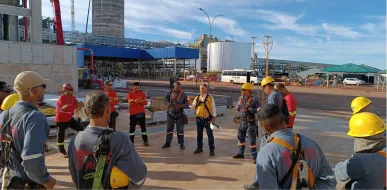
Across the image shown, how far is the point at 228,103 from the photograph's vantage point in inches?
599

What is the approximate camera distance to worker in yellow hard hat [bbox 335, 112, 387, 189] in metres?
2.28

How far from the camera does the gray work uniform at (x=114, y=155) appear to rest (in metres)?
2.07

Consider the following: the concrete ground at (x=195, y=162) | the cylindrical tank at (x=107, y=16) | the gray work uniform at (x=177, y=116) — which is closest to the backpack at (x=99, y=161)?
the concrete ground at (x=195, y=162)

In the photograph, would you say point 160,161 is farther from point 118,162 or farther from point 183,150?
point 118,162

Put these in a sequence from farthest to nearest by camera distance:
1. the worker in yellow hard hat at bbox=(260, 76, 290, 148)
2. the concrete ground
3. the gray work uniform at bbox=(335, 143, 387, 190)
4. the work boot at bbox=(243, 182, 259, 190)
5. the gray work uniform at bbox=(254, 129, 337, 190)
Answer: the worker in yellow hard hat at bbox=(260, 76, 290, 148)
the concrete ground
the work boot at bbox=(243, 182, 259, 190)
the gray work uniform at bbox=(335, 143, 387, 190)
the gray work uniform at bbox=(254, 129, 337, 190)

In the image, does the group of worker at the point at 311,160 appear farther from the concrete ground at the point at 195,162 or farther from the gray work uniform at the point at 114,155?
the concrete ground at the point at 195,162

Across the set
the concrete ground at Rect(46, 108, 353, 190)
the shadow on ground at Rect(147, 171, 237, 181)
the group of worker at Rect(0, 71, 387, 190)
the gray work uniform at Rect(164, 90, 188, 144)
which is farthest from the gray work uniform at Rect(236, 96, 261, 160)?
the group of worker at Rect(0, 71, 387, 190)

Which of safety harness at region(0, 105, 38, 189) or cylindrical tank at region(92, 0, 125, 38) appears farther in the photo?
cylindrical tank at region(92, 0, 125, 38)

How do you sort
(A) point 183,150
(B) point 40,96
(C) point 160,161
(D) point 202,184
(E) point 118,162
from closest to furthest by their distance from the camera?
(E) point 118,162 < (B) point 40,96 < (D) point 202,184 < (C) point 160,161 < (A) point 183,150

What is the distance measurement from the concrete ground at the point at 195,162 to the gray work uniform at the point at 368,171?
2765 millimetres

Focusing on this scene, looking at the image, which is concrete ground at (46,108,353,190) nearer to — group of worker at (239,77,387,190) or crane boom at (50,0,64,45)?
group of worker at (239,77,387,190)

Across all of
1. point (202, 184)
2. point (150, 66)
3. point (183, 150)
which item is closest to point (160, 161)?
point (183, 150)

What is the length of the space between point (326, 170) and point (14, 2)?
19.6 meters

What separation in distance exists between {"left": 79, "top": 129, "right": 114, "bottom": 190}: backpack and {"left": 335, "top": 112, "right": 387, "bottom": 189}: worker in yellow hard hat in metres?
1.95
